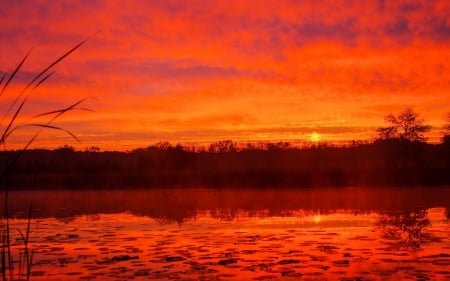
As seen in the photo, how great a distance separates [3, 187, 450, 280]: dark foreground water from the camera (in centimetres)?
928

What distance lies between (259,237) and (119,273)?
4.47 m

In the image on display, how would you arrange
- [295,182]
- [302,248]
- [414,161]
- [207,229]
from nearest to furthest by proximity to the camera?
[302,248] < [207,229] < [295,182] < [414,161]

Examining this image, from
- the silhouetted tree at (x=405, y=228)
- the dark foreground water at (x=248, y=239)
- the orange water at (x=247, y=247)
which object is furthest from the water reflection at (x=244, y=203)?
the orange water at (x=247, y=247)

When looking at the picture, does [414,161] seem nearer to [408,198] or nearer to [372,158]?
[372,158]

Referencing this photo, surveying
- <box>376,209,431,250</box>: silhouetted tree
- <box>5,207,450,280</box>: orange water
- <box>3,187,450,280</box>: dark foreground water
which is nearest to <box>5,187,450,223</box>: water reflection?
<box>3,187,450,280</box>: dark foreground water

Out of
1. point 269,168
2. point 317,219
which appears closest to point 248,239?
point 317,219

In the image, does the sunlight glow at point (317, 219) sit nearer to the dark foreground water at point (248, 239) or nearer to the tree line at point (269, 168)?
the dark foreground water at point (248, 239)

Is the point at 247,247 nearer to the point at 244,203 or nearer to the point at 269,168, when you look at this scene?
the point at 244,203

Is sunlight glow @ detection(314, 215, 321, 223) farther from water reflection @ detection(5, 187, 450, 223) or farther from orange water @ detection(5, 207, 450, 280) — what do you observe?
water reflection @ detection(5, 187, 450, 223)

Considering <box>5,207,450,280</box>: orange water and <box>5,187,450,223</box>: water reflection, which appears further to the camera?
<box>5,187,450,223</box>: water reflection

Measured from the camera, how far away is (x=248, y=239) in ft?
42.2

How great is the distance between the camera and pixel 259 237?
43.1 ft

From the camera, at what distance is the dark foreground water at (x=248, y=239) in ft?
30.5

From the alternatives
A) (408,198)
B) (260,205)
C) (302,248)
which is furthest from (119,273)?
(408,198)
